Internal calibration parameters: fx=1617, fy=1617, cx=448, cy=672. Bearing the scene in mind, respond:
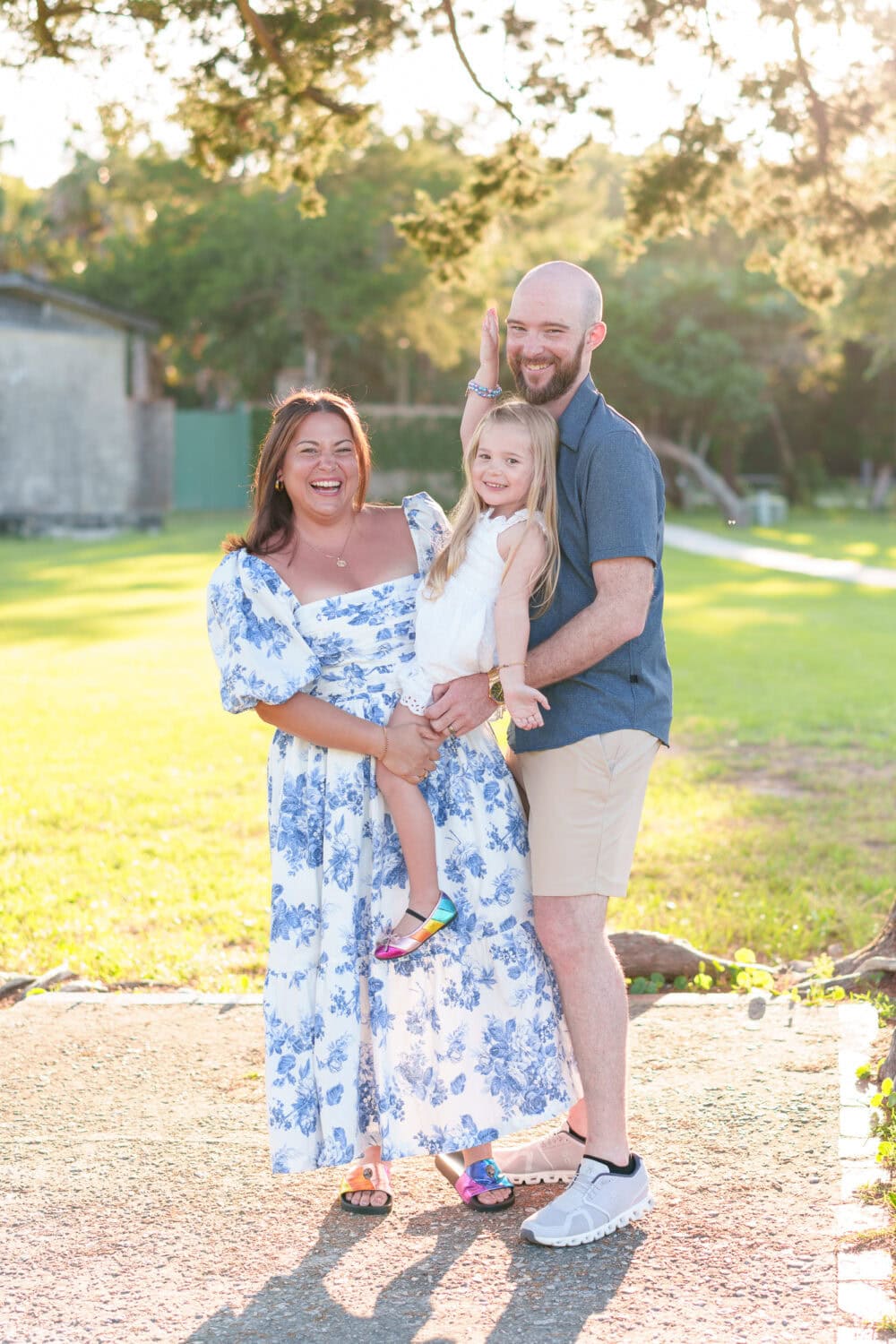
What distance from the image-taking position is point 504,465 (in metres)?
3.54

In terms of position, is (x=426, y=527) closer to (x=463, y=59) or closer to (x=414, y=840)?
(x=414, y=840)

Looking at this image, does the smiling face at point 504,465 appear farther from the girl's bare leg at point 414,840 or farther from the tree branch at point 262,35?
the tree branch at point 262,35

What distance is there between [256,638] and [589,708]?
2.60ft

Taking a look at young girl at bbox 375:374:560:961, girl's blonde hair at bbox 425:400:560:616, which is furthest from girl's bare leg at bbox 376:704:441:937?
girl's blonde hair at bbox 425:400:560:616

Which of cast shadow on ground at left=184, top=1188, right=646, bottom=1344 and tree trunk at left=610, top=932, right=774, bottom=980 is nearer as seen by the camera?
cast shadow on ground at left=184, top=1188, right=646, bottom=1344

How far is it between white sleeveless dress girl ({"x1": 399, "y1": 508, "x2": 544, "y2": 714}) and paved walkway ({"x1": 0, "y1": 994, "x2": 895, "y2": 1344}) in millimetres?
1242

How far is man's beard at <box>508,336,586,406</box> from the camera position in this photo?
3643mm

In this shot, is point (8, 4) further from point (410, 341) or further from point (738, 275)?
point (738, 275)

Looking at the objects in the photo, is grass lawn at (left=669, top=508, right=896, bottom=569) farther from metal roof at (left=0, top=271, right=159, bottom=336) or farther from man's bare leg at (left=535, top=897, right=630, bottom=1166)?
man's bare leg at (left=535, top=897, right=630, bottom=1166)

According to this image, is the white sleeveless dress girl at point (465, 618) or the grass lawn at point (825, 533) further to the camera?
the grass lawn at point (825, 533)

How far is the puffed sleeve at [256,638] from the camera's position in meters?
Answer: 3.74

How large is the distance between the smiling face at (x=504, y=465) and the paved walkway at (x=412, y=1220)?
5.49 feet

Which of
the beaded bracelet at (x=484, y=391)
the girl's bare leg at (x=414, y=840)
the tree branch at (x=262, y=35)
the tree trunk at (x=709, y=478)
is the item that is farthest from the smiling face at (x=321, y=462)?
the tree trunk at (x=709, y=478)

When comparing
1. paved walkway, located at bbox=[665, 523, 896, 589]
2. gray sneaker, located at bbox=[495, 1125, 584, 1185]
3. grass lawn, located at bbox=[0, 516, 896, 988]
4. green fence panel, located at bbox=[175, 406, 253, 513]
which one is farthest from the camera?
green fence panel, located at bbox=[175, 406, 253, 513]
